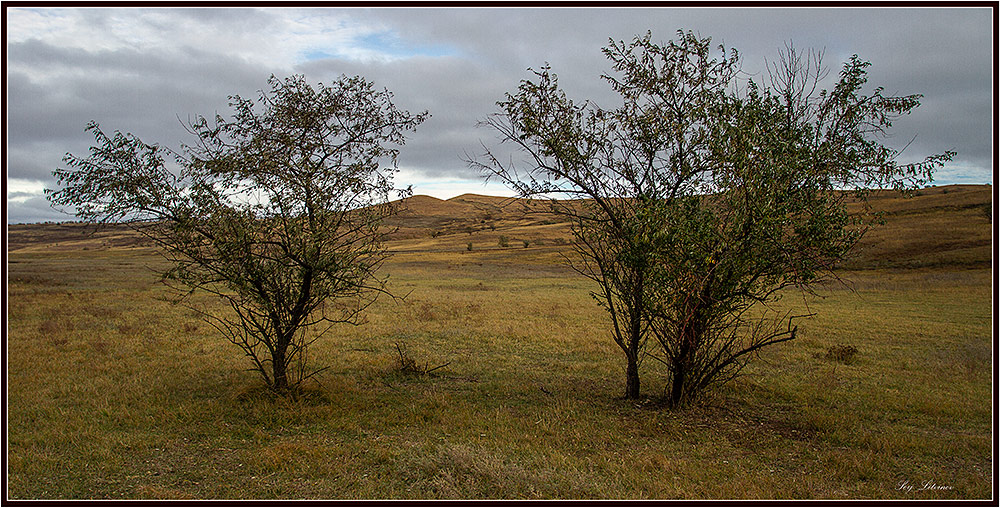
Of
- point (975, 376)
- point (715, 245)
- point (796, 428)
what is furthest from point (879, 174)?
point (975, 376)

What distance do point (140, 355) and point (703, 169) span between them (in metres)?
16.1

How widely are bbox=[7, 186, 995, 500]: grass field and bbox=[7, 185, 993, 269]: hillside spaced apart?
1275 mm

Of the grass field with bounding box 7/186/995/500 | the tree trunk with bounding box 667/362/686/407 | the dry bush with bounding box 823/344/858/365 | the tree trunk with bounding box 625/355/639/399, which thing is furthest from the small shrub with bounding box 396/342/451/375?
the dry bush with bounding box 823/344/858/365

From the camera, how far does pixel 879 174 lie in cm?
1039

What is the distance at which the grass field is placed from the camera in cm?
805

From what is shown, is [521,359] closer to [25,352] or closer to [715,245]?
[715,245]

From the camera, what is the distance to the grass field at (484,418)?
805 centimetres

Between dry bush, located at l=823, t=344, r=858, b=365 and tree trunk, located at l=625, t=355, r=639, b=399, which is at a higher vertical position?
tree trunk, located at l=625, t=355, r=639, b=399

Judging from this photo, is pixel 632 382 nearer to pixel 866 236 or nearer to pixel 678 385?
pixel 678 385

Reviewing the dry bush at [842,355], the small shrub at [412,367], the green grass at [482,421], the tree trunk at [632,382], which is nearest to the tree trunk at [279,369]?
the green grass at [482,421]

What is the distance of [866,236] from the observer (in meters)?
62.4

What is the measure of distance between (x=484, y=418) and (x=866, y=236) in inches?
2525

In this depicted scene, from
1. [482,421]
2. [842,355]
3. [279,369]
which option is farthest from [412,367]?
[842,355]

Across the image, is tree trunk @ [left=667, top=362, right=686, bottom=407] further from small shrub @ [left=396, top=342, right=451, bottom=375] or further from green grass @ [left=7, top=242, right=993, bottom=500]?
small shrub @ [left=396, top=342, right=451, bottom=375]
